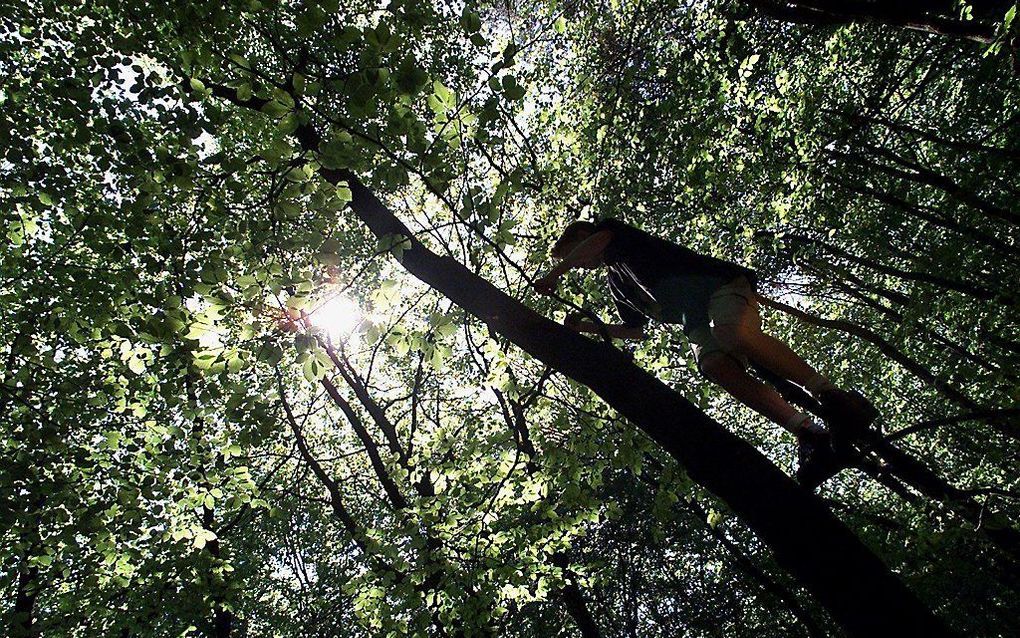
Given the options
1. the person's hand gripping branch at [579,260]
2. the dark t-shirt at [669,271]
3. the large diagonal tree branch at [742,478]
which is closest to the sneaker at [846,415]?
the large diagonal tree branch at [742,478]

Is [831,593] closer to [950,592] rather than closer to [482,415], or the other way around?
[482,415]

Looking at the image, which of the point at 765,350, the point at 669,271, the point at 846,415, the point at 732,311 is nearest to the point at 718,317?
the point at 732,311

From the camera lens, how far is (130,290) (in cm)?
526

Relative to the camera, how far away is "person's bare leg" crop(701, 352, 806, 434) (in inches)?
127

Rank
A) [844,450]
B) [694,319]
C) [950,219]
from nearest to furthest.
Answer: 1. [844,450]
2. [694,319]
3. [950,219]

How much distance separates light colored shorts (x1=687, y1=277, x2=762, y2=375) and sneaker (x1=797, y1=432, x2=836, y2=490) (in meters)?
0.71

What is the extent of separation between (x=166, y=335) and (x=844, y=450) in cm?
359

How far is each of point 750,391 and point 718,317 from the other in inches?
20.3

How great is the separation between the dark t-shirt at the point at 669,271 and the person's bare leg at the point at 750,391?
393 mm

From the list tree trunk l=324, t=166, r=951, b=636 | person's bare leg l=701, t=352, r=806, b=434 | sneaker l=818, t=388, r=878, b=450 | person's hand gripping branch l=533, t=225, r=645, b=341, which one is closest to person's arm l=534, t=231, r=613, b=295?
person's hand gripping branch l=533, t=225, r=645, b=341

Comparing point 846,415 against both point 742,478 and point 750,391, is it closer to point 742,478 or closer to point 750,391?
Result: point 750,391

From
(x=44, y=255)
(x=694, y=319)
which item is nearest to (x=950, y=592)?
(x=694, y=319)

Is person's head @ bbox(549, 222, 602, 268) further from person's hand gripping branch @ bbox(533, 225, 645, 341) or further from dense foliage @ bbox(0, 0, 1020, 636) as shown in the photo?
dense foliage @ bbox(0, 0, 1020, 636)

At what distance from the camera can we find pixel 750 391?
11.5 ft
